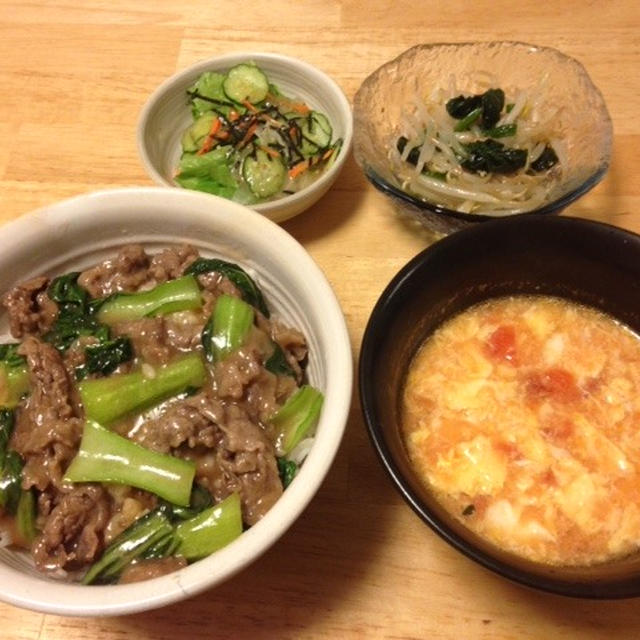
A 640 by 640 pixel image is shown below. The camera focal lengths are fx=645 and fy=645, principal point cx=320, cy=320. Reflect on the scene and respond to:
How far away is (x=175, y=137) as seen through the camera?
8.18ft

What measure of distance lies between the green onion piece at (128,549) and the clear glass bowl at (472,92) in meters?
1.17

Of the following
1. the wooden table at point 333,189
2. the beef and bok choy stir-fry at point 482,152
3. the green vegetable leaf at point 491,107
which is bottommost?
the wooden table at point 333,189

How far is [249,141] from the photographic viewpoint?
238cm

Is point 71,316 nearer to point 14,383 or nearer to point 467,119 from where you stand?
point 14,383

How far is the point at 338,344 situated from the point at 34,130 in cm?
182

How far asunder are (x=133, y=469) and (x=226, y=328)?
364mm

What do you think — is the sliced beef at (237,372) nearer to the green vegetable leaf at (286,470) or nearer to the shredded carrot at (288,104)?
the green vegetable leaf at (286,470)

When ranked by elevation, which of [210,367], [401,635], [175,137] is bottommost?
[401,635]

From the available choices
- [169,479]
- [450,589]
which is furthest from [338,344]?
[450,589]

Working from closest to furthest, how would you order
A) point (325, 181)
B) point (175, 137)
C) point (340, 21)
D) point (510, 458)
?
point (510, 458), point (325, 181), point (175, 137), point (340, 21)

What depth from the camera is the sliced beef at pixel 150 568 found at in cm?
124

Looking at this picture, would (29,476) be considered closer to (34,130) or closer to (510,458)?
(510,458)

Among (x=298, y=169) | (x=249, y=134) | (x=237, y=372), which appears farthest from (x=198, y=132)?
(x=237, y=372)

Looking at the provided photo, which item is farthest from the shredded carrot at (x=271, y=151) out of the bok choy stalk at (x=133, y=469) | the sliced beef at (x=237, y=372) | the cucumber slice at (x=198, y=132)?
the bok choy stalk at (x=133, y=469)
